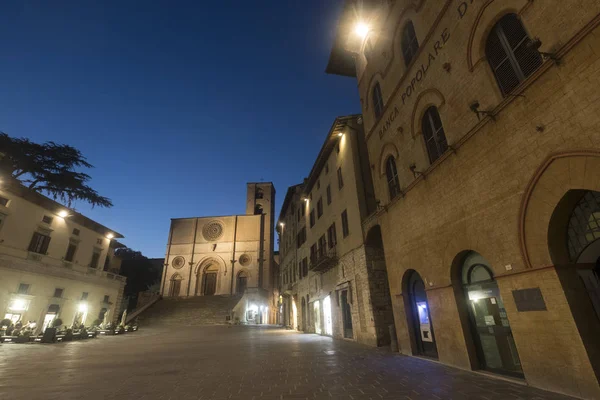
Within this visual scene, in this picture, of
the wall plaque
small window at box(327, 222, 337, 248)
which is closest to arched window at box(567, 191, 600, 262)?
the wall plaque

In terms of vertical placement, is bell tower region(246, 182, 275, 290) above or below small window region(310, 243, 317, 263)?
above

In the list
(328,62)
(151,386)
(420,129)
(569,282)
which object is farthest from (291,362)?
(328,62)

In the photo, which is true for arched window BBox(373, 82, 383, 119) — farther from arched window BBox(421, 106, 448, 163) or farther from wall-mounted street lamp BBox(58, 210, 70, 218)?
wall-mounted street lamp BBox(58, 210, 70, 218)

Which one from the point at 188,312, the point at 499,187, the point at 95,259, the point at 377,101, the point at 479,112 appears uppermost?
the point at 377,101

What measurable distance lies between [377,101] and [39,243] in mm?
26335

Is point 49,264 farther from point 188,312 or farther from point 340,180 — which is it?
point 340,180

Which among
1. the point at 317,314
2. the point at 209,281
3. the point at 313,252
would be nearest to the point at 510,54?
the point at 313,252

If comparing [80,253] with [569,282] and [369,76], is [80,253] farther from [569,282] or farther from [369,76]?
[569,282]

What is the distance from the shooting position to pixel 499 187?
5.56 metres

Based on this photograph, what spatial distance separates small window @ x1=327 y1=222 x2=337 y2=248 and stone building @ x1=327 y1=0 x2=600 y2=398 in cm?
655

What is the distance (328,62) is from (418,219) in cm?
1148

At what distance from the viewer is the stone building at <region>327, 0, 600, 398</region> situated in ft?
14.1

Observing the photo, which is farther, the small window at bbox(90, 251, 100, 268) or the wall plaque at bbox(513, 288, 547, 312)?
the small window at bbox(90, 251, 100, 268)

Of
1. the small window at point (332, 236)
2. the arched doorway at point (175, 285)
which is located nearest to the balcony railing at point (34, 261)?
the arched doorway at point (175, 285)
